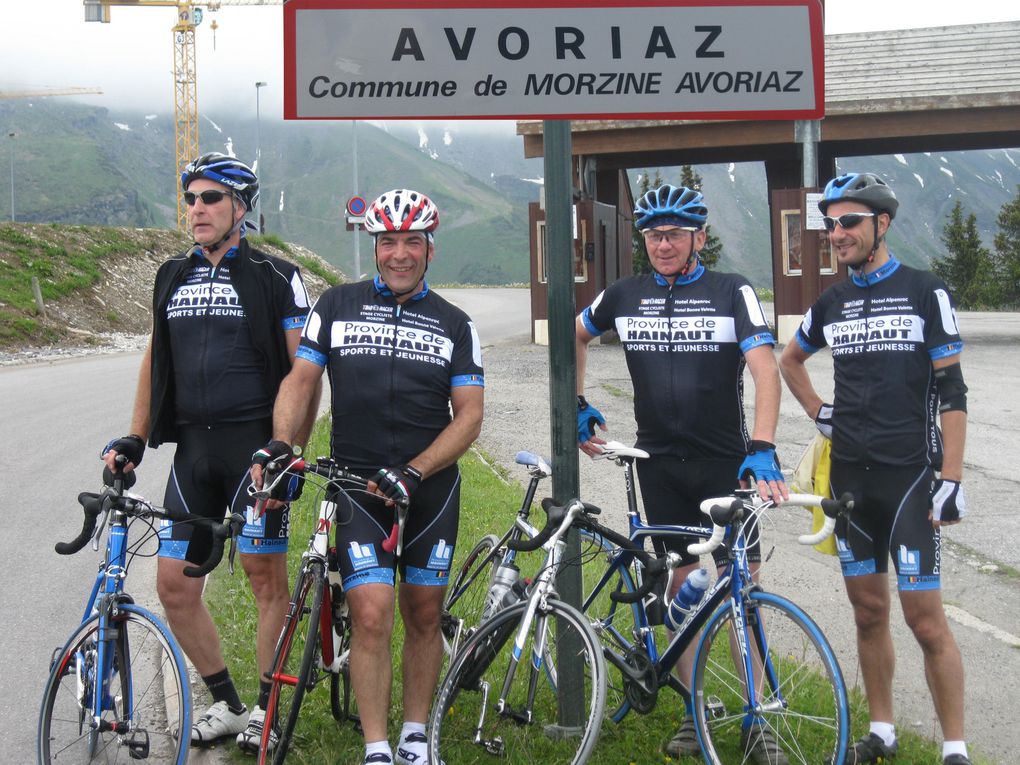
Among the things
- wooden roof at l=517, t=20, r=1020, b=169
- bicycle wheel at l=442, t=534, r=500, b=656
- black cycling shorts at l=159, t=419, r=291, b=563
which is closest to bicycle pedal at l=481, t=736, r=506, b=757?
bicycle wheel at l=442, t=534, r=500, b=656

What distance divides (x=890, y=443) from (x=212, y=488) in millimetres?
2730

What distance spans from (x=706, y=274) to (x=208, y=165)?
2.10 meters

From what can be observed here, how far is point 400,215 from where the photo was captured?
4.28 metres

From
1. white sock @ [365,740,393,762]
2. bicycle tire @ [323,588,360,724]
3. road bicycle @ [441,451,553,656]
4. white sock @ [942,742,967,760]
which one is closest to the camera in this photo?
white sock @ [365,740,393,762]

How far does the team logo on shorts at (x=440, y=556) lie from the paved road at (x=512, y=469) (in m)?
1.91

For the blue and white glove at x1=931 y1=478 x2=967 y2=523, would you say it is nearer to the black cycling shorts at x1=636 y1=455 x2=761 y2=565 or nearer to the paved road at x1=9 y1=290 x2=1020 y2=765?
the black cycling shorts at x1=636 y1=455 x2=761 y2=565

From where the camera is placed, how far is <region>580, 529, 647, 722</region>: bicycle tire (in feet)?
14.6

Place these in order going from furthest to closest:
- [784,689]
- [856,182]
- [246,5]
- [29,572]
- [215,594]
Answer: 1. [246,5]
2. [29,572]
3. [215,594]
4. [856,182]
5. [784,689]

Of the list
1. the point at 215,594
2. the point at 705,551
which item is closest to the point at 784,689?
the point at 705,551

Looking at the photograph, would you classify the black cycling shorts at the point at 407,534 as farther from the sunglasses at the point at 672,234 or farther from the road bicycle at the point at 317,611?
the sunglasses at the point at 672,234

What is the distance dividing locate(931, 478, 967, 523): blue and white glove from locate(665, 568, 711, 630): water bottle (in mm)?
890

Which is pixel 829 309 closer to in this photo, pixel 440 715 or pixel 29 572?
pixel 440 715

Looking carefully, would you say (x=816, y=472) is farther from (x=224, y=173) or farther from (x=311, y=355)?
(x=224, y=173)

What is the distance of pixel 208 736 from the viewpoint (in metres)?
4.49
